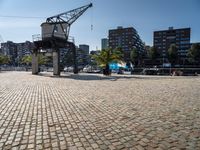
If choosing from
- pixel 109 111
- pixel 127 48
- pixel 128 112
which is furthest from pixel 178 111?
pixel 127 48

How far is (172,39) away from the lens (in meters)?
142

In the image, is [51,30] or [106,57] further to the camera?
[106,57]

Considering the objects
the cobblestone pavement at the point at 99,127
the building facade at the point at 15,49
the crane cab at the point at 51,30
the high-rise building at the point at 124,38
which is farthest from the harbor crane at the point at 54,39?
the building facade at the point at 15,49

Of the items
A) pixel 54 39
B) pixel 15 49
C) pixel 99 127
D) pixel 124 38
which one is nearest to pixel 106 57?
pixel 54 39

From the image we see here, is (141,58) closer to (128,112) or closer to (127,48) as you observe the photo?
(127,48)

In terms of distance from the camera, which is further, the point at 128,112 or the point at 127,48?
the point at 127,48

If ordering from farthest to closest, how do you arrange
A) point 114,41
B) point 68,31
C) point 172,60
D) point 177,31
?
point 114,41
point 177,31
point 172,60
point 68,31

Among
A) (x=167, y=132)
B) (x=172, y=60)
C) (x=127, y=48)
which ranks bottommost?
(x=167, y=132)

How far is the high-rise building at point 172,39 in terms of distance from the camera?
138m

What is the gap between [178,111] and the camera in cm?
776

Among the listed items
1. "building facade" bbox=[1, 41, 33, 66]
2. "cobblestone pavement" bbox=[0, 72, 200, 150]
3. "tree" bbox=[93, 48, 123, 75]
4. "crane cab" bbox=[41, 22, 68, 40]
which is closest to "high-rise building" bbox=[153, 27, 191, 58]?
"tree" bbox=[93, 48, 123, 75]

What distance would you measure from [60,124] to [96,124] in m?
1.07

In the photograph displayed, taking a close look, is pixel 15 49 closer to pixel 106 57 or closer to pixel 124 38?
pixel 124 38

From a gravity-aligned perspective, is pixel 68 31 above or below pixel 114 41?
below
